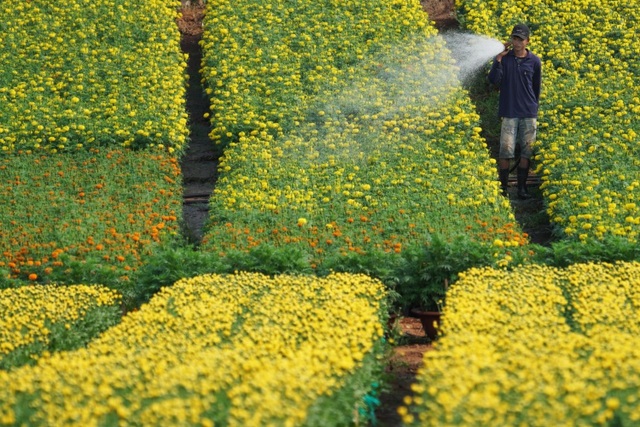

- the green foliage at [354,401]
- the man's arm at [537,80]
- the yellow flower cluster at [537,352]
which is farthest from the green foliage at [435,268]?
the man's arm at [537,80]

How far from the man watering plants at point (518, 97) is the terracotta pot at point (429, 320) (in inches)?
140

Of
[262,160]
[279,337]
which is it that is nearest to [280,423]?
[279,337]

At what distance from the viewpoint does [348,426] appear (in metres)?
6.27

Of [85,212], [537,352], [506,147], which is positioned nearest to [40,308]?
[85,212]

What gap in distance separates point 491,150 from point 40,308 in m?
6.62

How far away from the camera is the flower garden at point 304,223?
5840 mm

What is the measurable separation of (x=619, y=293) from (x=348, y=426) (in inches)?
104

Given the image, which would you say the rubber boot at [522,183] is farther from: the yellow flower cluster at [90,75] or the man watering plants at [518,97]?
the yellow flower cluster at [90,75]

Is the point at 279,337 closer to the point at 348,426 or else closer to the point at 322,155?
the point at 348,426

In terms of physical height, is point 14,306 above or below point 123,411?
below

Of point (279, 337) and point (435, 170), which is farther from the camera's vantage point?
point (435, 170)

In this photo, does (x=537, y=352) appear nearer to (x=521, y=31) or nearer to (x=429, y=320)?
(x=429, y=320)

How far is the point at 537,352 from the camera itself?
625cm

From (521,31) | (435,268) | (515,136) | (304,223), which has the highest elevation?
(521,31)
